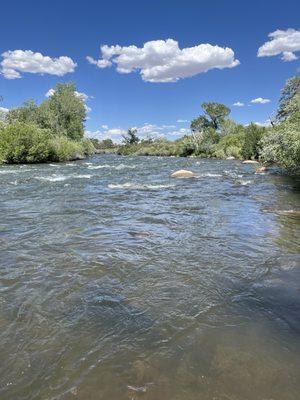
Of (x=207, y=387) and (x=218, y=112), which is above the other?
(x=218, y=112)

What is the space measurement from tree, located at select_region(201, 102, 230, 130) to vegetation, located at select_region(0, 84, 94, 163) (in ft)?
121

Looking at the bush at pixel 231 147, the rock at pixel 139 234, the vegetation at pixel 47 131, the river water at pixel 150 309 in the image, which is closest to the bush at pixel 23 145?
the vegetation at pixel 47 131

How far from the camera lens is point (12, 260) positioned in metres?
7.55

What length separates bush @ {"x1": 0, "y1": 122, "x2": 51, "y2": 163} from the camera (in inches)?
1693

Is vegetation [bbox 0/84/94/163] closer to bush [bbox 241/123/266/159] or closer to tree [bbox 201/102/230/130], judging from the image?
bush [bbox 241/123/266/159]

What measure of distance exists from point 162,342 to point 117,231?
5.67 meters

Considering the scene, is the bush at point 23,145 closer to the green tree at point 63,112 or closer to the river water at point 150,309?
the green tree at point 63,112

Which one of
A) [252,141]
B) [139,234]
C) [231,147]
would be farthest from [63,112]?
[139,234]

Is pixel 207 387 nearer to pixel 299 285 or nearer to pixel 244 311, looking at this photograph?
pixel 244 311

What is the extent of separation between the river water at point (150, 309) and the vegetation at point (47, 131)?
35001mm

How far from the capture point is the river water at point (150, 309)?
3932mm

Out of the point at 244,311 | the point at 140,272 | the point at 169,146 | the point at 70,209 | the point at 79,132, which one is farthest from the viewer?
the point at 169,146

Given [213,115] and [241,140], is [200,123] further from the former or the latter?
[241,140]

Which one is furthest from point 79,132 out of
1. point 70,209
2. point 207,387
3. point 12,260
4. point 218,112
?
point 207,387
